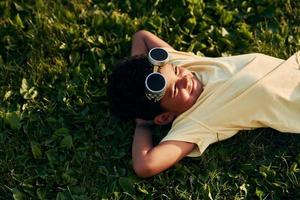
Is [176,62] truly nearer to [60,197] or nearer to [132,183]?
[132,183]

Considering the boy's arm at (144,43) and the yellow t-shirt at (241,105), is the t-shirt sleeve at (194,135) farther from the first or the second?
the boy's arm at (144,43)

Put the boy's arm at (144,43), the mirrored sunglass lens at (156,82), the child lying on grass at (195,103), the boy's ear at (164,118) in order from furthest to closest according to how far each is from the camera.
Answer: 1. the boy's arm at (144,43)
2. the boy's ear at (164,118)
3. the child lying on grass at (195,103)
4. the mirrored sunglass lens at (156,82)

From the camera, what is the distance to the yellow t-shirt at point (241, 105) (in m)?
3.35

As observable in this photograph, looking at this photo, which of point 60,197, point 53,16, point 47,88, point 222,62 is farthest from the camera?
point 53,16

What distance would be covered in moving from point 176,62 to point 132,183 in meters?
0.83

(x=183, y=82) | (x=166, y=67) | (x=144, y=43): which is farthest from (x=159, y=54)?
(x=144, y=43)

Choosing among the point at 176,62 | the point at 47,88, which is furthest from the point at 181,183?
the point at 47,88

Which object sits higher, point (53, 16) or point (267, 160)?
point (53, 16)

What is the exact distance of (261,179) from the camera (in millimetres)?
3410

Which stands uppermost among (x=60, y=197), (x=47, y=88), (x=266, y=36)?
(x=266, y=36)

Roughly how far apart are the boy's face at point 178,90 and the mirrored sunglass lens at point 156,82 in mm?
97

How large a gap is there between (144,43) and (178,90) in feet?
2.11

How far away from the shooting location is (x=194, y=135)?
332 centimetres

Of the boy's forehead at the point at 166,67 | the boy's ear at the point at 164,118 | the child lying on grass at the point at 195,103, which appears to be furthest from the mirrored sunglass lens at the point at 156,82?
the boy's ear at the point at 164,118
